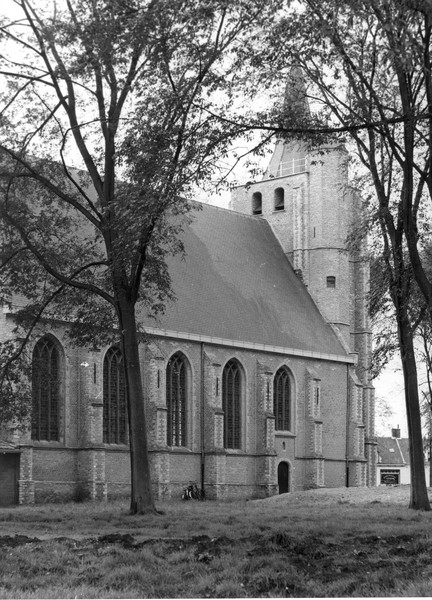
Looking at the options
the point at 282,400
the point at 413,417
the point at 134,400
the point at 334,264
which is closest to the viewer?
the point at 134,400

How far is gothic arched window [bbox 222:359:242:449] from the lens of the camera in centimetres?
4909

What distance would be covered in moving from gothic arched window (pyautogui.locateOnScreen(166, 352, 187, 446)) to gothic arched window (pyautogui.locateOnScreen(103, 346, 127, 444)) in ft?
8.51

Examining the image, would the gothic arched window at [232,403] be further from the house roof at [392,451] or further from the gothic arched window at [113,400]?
the house roof at [392,451]

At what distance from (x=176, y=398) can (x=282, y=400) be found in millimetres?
7576

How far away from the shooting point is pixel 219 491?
46656 millimetres

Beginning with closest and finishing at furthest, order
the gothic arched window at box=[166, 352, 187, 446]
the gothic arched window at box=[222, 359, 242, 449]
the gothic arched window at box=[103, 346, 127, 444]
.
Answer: the gothic arched window at box=[103, 346, 127, 444], the gothic arched window at box=[166, 352, 187, 446], the gothic arched window at box=[222, 359, 242, 449]

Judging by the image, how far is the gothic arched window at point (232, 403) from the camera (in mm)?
49094

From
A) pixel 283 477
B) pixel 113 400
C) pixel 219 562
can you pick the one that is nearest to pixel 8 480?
pixel 113 400

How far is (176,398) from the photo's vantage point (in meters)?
46.8

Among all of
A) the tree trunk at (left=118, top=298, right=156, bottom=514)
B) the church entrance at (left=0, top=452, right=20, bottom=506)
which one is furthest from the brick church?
the tree trunk at (left=118, top=298, right=156, bottom=514)

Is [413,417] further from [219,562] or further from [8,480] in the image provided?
[8,480]

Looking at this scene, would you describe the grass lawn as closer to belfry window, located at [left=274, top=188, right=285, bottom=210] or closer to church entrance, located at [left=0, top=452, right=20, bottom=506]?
church entrance, located at [left=0, top=452, right=20, bottom=506]

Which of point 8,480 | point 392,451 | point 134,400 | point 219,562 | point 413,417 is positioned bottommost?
point 392,451

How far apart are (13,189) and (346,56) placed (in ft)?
34.7
